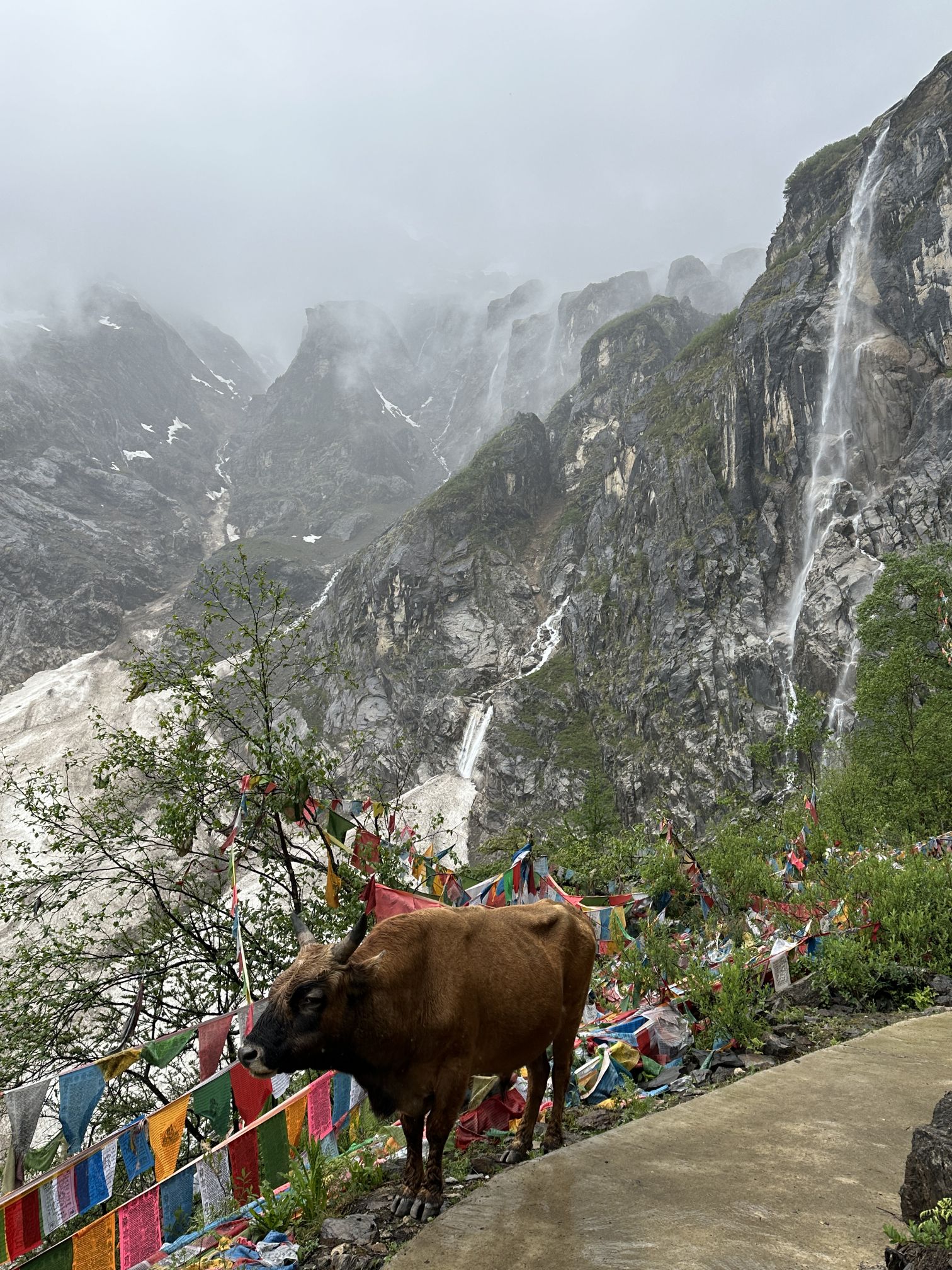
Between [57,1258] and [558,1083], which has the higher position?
[558,1083]

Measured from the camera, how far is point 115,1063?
775 centimetres

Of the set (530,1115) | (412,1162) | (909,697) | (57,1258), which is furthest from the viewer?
(909,697)

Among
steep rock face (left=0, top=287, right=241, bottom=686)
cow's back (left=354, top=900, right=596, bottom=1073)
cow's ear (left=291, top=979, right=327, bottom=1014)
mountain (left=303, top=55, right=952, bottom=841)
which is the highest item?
steep rock face (left=0, top=287, right=241, bottom=686)

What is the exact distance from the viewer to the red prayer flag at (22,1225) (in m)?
6.57

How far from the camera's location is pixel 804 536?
65.8 metres

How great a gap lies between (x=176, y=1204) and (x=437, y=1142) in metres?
4.30

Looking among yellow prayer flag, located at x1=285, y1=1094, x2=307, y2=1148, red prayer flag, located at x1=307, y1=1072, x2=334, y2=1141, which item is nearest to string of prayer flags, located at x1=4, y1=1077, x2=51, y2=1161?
yellow prayer flag, located at x1=285, y1=1094, x2=307, y2=1148

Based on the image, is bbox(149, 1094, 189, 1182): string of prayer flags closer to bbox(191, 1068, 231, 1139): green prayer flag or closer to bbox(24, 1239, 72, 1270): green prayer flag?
bbox(191, 1068, 231, 1139): green prayer flag

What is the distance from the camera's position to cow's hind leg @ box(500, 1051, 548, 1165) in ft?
17.3

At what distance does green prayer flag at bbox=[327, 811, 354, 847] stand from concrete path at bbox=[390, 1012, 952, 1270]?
691 centimetres

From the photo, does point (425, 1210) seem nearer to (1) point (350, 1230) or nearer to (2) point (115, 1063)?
(1) point (350, 1230)

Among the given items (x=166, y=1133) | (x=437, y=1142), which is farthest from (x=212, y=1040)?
(x=437, y=1142)

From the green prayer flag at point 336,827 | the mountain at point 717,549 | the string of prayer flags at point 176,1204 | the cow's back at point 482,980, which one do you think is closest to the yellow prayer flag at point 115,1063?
the string of prayer flags at point 176,1204

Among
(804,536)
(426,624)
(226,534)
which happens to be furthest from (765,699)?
(226,534)
